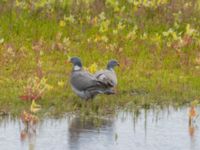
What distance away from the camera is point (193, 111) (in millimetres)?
13359

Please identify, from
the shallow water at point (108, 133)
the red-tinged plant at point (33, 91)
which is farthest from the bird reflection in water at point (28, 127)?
the red-tinged plant at point (33, 91)

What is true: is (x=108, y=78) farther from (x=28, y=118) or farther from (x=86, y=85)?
(x=28, y=118)

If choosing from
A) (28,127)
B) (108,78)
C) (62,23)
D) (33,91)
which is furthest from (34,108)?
(62,23)

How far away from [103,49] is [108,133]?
5.75 metres

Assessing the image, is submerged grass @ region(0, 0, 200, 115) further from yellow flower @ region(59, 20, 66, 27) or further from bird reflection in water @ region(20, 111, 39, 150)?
bird reflection in water @ region(20, 111, 39, 150)

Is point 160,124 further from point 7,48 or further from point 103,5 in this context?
point 103,5

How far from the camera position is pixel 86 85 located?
1439 centimetres

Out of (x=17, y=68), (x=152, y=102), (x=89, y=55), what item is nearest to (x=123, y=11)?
(x=89, y=55)

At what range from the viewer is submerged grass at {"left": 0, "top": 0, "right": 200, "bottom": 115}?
48.5ft

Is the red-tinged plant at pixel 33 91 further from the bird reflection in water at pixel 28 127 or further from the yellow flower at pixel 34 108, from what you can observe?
the bird reflection in water at pixel 28 127

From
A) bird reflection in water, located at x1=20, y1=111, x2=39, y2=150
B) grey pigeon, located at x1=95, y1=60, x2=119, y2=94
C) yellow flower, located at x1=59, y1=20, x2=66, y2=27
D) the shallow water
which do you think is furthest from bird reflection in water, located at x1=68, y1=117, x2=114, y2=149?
yellow flower, located at x1=59, y1=20, x2=66, y2=27

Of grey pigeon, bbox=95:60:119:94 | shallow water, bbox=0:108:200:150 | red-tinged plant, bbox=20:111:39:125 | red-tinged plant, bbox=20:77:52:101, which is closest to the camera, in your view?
shallow water, bbox=0:108:200:150

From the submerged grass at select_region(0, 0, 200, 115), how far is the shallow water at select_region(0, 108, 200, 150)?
1.84ft

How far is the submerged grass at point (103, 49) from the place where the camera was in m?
14.8
